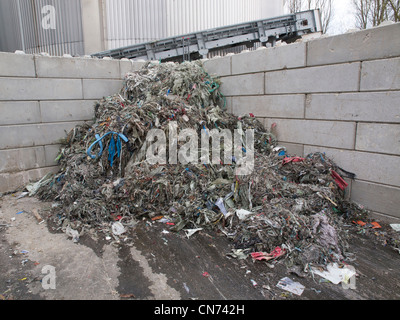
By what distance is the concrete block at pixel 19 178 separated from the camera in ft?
14.8

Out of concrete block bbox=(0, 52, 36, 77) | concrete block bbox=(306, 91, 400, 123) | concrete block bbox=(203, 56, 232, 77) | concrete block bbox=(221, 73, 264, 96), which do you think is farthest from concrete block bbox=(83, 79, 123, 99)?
concrete block bbox=(306, 91, 400, 123)

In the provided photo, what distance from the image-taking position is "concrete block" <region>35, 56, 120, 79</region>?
4656 mm

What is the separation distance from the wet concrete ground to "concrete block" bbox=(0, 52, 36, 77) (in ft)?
8.32

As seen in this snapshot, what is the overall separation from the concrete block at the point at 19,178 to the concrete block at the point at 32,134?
47 cm

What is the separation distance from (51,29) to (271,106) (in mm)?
10778

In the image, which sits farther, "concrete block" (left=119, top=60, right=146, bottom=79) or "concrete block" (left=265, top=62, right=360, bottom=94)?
"concrete block" (left=119, top=60, right=146, bottom=79)

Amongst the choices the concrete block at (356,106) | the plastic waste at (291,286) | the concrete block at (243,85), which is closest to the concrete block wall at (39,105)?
the concrete block at (243,85)

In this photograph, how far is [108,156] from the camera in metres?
4.40

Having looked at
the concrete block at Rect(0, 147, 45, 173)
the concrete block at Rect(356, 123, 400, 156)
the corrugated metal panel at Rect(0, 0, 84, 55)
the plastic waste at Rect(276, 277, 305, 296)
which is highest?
the corrugated metal panel at Rect(0, 0, 84, 55)

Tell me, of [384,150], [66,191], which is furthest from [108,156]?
[384,150]

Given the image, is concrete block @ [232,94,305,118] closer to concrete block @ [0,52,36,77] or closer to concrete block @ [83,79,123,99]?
concrete block @ [83,79,123,99]

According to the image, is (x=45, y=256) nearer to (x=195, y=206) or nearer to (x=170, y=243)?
(x=170, y=243)

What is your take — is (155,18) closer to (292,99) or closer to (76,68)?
(76,68)
